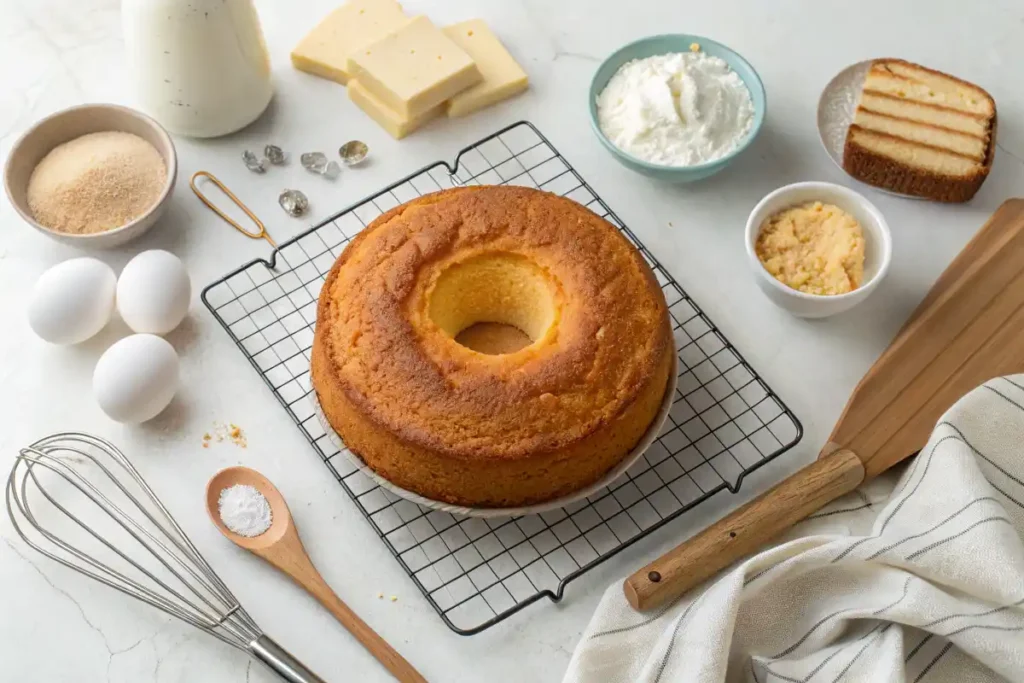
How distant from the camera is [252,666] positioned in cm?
156

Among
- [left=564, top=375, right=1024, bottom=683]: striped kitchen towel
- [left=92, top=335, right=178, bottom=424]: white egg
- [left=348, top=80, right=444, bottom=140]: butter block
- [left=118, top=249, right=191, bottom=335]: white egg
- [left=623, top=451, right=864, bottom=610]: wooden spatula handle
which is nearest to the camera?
[left=564, top=375, right=1024, bottom=683]: striped kitchen towel

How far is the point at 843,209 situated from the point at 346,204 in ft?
3.01

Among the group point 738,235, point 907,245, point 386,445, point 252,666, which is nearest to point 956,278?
point 907,245

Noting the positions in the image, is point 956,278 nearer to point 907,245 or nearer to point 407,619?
point 907,245

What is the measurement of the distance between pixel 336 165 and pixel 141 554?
828 millimetres

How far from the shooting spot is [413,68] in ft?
6.80

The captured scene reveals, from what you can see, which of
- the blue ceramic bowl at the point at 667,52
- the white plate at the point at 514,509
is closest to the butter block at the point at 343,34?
the blue ceramic bowl at the point at 667,52

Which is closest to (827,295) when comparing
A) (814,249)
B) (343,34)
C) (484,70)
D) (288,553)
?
(814,249)

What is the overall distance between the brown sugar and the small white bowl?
1072 mm

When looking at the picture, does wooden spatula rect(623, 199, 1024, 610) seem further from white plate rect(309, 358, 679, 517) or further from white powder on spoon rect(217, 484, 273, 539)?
white powder on spoon rect(217, 484, 273, 539)

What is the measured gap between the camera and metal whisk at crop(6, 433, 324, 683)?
1.53 m

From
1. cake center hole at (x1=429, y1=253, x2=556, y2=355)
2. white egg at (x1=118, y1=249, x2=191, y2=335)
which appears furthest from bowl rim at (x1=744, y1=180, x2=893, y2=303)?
white egg at (x1=118, y1=249, x2=191, y2=335)

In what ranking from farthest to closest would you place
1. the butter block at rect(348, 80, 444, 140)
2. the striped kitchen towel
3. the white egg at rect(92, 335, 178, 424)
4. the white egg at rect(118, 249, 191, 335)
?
the butter block at rect(348, 80, 444, 140), the white egg at rect(118, 249, 191, 335), the white egg at rect(92, 335, 178, 424), the striped kitchen towel

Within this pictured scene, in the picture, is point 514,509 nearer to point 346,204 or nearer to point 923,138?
point 346,204
